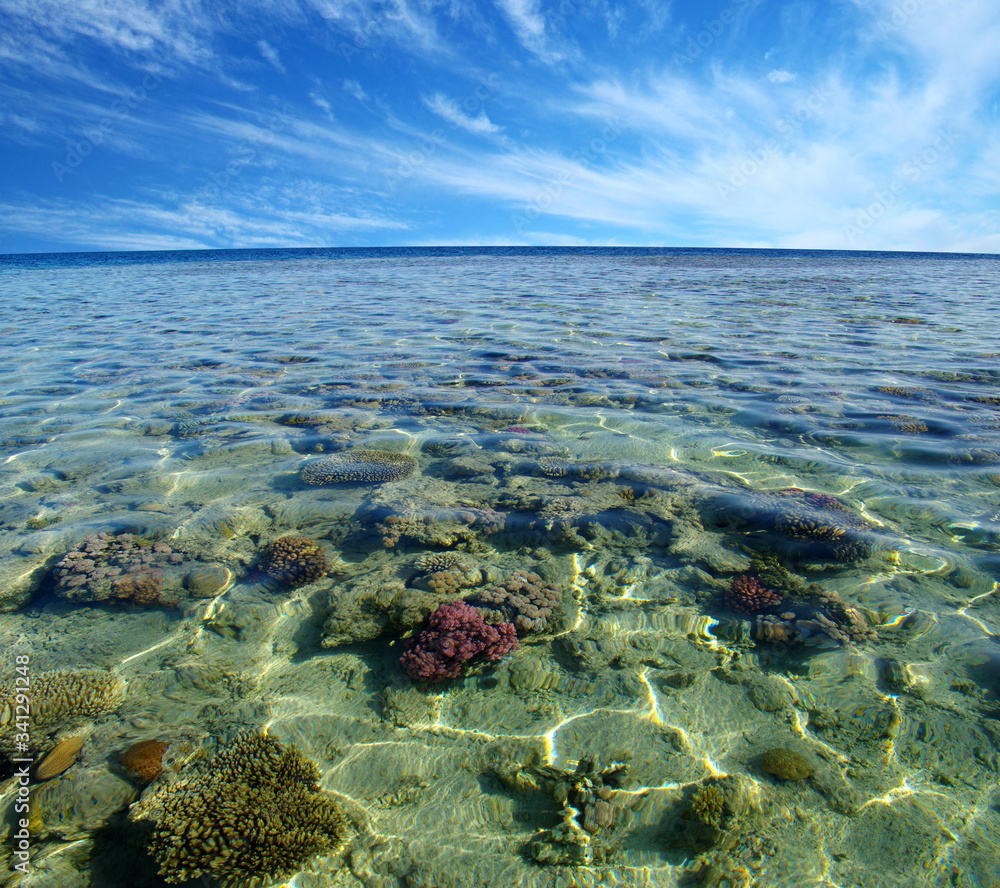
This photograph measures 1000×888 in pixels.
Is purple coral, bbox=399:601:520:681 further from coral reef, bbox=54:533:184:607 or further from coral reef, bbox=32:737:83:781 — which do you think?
coral reef, bbox=54:533:184:607

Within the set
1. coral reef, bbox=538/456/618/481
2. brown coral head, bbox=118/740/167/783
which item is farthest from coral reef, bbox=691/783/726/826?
coral reef, bbox=538/456/618/481

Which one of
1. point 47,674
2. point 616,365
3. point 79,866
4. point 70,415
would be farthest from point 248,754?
point 616,365

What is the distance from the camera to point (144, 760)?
2887mm

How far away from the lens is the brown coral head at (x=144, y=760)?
2836mm

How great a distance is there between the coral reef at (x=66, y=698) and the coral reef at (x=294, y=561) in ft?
4.14

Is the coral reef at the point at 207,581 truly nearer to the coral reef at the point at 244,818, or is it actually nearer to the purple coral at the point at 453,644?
the coral reef at the point at 244,818

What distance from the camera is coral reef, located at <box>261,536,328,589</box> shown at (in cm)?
443

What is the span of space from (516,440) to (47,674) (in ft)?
16.3

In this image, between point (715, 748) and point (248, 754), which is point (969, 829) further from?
point (248, 754)

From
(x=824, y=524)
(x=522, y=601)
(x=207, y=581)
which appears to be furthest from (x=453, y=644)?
(x=824, y=524)

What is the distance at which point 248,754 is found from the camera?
2852 millimetres

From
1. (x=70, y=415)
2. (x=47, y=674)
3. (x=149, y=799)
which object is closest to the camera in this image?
(x=149, y=799)

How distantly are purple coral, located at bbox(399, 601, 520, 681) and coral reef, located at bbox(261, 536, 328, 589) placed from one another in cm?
126

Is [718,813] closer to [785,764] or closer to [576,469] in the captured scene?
[785,764]
